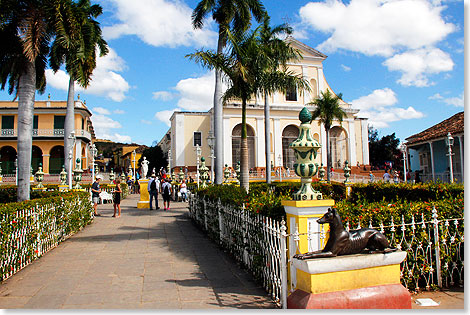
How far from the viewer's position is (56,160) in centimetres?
3806

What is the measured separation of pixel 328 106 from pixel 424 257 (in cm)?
2487

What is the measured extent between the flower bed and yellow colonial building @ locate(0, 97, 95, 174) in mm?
30121

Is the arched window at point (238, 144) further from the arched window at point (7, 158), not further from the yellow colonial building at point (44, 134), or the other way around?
the arched window at point (7, 158)

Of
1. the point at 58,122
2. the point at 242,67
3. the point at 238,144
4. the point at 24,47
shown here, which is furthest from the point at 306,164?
the point at 58,122

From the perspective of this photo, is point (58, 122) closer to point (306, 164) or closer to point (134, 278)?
point (134, 278)

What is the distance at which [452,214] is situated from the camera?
17.2 ft

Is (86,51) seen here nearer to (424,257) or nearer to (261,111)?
(424,257)

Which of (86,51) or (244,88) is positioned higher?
(86,51)

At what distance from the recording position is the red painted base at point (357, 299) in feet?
11.4

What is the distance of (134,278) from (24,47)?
7656 mm

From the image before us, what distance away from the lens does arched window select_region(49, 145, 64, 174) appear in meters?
37.8

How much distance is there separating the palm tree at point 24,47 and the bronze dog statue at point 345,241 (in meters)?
8.99

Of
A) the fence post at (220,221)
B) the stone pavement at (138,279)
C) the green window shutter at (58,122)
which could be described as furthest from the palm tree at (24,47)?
the green window shutter at (58,122)

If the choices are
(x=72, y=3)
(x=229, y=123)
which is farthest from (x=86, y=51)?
(x=229, y=123)
